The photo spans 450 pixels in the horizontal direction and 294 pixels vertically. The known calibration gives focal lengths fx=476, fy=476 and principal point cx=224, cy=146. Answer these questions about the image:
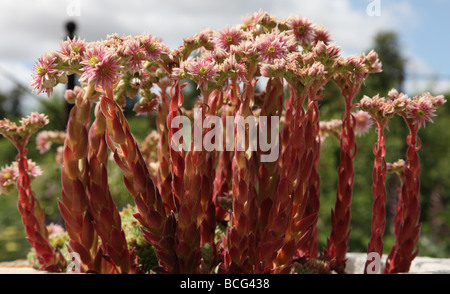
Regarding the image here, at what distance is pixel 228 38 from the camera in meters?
1.23

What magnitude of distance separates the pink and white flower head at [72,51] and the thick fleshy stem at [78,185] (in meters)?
0.07

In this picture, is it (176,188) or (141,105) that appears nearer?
(176,188)

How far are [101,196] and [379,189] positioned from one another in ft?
2.45

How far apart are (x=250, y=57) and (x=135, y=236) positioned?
0.71 m

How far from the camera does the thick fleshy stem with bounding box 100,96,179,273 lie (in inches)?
41.7

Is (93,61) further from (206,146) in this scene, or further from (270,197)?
(270,197)

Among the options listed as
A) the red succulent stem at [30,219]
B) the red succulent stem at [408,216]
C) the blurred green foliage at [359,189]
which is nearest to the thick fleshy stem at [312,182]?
the red succulent stem at [408,216]

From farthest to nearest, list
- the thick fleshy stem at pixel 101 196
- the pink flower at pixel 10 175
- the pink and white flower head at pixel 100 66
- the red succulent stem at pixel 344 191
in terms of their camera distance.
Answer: the pink flower at pixel 10 175, the red succulent stem at pixel 344 191, the thick fleshy stem at pixel 101 196, the pink and white flower head at pixel 100 66

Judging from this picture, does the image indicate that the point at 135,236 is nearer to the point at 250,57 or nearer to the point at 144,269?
the point at 144,269

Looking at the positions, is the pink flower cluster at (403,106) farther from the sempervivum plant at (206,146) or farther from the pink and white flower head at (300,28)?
the pink and white flower head at (300,28)

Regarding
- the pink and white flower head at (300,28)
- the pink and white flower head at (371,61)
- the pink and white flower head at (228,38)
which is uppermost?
the pink and white flower head at (300,28)

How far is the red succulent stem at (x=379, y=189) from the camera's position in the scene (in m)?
1.31
